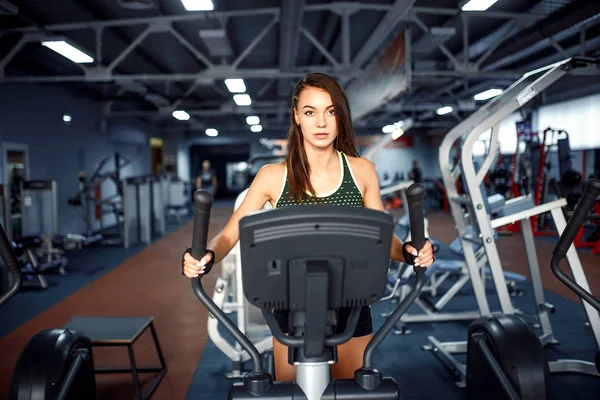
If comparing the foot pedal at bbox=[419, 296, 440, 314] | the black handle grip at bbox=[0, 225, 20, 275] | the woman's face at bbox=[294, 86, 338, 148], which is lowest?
the foot pedal at bbox=[419, 296, 440, 314]

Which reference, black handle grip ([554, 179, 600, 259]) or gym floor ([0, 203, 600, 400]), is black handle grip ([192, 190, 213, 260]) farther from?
gym floor ([0, 203, 600, 400])

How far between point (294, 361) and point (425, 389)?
1.83 meters

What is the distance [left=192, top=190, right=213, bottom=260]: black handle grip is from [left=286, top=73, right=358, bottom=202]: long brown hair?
39 centimetres

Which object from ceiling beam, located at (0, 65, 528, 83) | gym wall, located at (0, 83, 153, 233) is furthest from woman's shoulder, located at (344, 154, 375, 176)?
gym wall, located at (0, 83, 153, 233)

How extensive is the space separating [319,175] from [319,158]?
52 mm

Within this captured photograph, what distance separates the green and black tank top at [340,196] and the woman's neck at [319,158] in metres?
0.05

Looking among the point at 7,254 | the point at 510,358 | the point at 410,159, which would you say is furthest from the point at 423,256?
the point at 410,159

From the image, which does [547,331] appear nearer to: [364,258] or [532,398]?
[532,398]

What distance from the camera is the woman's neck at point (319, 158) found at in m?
1.40

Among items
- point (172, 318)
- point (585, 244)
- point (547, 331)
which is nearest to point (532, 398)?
point (547, 331)

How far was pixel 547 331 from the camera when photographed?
314 cm

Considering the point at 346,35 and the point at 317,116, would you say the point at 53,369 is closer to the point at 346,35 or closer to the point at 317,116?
the point at 317,116

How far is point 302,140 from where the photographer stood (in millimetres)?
1424

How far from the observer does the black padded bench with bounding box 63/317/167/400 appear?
232 centimetres
